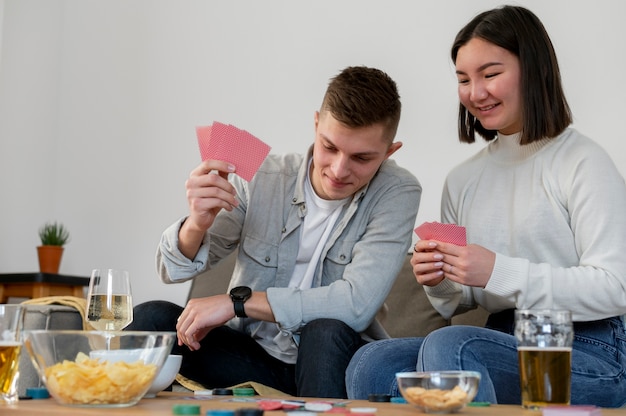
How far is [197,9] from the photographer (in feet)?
12.5

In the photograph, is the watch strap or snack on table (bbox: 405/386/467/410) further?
the watch strap

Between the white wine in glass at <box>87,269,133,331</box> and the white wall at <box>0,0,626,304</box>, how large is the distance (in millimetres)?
1653

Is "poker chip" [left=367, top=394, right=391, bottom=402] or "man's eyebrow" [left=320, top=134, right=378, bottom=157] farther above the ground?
"man's eyebrow" [left=320, top=134, right=378, bottom=157]

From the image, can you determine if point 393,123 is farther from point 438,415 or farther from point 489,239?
point 438,415

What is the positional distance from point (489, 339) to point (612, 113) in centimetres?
153

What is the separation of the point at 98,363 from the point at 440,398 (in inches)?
20.1

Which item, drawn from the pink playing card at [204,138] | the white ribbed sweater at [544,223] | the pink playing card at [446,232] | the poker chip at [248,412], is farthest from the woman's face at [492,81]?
the poker chip at [248,412]

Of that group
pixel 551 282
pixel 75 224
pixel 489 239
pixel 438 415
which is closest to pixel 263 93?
pixel 75 224

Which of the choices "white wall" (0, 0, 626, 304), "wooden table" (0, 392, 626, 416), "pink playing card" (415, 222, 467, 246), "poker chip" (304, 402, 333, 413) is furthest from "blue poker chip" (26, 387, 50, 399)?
"white wall" (0, 0, 626, 304)

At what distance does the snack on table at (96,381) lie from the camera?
118 centimetres

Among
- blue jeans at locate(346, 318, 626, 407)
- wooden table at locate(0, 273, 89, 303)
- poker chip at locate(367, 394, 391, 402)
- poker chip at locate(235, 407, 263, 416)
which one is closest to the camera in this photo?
poker chip at locate(235, 407, 263, 416)

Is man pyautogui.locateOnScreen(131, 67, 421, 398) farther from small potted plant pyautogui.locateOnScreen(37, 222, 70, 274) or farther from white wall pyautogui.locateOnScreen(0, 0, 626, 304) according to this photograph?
small potted plant pyautogui.locateOnScreen(37, 222, 70, 274)

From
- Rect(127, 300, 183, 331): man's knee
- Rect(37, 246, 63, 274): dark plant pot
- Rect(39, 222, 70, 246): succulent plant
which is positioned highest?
Rect(39, 222, 70, 246): succulent plant

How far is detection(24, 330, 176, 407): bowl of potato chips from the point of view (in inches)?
46.8
